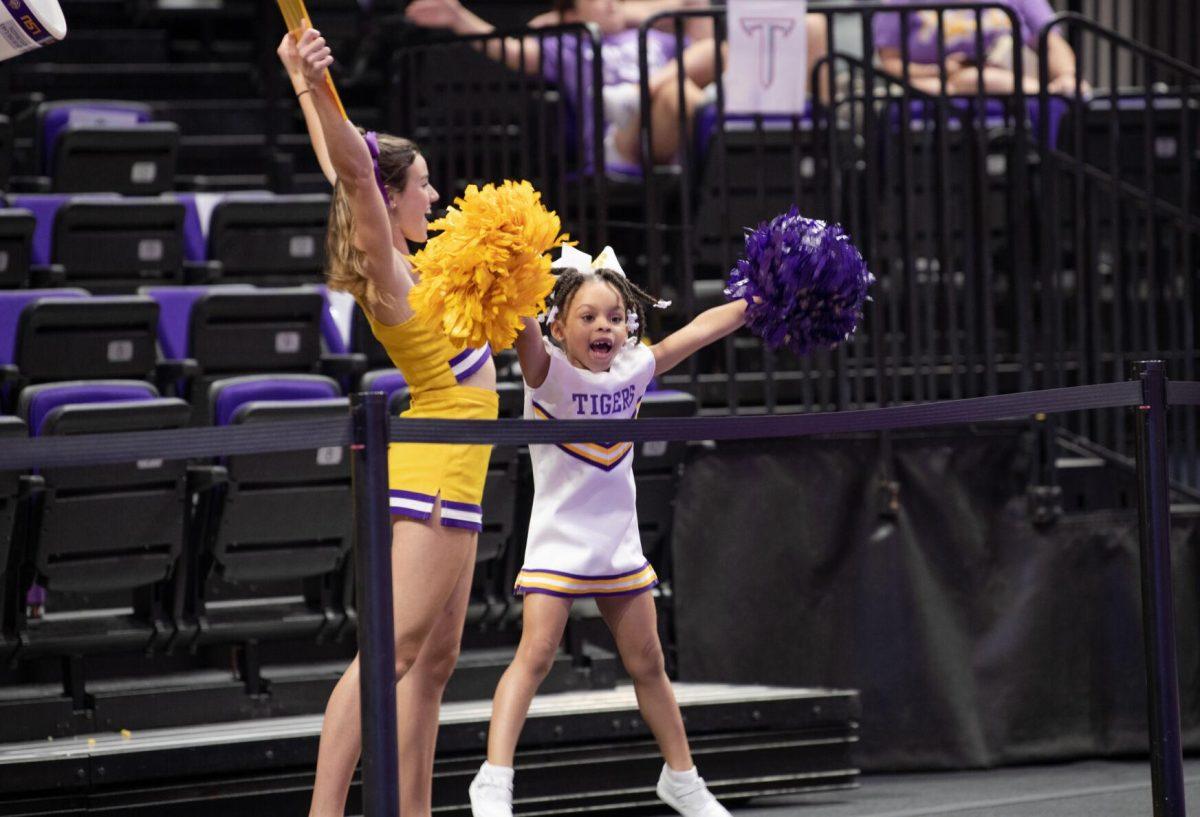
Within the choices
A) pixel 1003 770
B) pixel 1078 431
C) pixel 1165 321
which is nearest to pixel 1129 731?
pixel 1003 770

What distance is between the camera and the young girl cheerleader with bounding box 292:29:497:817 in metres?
3.38

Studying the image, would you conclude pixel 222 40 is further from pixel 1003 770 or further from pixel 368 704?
pixel 368 704

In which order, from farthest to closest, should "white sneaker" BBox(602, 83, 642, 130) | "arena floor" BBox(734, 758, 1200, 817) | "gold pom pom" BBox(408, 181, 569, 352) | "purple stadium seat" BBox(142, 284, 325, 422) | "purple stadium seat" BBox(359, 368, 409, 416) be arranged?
"white sneaker" BBox(602, 83, 642, 130) → "purple stadium seat" BBox(142, 284, 325, 422) → "purple stadium seat" BBox(359, 368, 409, 416) → "arena floor" BBox(734, 758, 1200, 817) → "gold pom pom" BBox(408, 181, 569, 352)

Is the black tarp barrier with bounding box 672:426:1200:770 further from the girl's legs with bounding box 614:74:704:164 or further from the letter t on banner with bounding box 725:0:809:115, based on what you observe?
the girl's legs with bounding box 614:74:704:164

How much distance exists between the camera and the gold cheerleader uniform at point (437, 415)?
3439 millimetres

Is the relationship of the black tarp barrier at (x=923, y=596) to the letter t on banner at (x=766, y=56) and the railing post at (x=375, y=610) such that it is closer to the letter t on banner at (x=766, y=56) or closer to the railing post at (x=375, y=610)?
the letter t on banner at (x=766, y=56)

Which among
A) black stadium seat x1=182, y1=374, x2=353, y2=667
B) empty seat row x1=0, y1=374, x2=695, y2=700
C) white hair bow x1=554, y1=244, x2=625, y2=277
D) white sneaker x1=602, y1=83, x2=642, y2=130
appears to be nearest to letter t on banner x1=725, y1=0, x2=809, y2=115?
white sneaker x1=602, y1=83, x2=642, y2=130

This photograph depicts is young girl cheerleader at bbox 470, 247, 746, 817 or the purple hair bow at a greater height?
the purple hair bow

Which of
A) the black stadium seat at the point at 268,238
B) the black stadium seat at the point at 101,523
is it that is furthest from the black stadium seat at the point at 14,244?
the black stadium seat at the point at 101,523

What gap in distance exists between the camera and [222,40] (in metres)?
8.83

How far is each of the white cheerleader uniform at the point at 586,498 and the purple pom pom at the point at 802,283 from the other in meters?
0.29

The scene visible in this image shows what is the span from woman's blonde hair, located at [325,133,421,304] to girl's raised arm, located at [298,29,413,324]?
23mm

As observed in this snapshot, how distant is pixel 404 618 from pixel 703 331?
85 centimetres

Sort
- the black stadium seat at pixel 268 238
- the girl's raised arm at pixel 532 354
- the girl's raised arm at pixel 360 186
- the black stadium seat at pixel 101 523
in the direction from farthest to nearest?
the black stadium seat at pixel 268 238 < the black stadium seat at pixel 101 523 < the girl's raised arm at pixel 532 354 < the girl's raised arm at pixel 360 186
